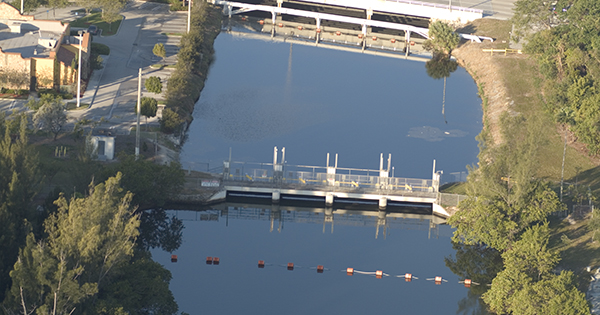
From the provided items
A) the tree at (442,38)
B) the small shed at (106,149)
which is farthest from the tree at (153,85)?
the tree at (442,38)

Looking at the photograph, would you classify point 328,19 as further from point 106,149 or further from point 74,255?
point 74,255

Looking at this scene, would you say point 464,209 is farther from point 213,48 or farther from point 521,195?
point 213,48

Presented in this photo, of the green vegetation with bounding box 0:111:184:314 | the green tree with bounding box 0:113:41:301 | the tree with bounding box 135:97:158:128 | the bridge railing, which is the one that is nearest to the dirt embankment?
the bridge railing

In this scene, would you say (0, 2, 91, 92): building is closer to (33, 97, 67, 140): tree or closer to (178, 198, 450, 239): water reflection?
(33, 97, 67, 140): tree

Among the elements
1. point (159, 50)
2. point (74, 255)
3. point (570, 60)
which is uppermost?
point (570, 60)

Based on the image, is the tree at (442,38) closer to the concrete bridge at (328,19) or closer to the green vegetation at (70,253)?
the concrete bridge at (328,19)

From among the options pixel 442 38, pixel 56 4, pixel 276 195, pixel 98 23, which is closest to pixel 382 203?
pixel 276 195

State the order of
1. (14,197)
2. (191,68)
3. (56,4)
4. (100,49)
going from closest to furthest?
(14,197)
(191,68)
(100,49)
(56,4)
